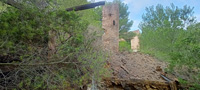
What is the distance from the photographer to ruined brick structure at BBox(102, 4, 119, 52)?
23.3 ft

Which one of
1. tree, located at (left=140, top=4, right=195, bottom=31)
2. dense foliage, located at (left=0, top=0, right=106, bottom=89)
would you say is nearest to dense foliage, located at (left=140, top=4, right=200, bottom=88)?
tree, located at (left=140, top=4, right=195, bottom=31)

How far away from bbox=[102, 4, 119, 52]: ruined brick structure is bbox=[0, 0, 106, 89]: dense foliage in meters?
4.12

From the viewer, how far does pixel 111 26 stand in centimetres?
726

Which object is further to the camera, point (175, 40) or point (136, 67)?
point (175, 40)

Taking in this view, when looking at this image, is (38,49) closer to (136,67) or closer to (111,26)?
(136,67)

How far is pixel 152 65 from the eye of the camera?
666 cm

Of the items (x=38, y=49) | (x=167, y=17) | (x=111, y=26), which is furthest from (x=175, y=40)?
(x=38, y=49)

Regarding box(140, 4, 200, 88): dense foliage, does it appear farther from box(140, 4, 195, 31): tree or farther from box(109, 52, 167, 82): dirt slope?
box(109, 52, 167, 82): dirt slope

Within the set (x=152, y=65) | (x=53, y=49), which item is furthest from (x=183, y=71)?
(x=53, y=49)

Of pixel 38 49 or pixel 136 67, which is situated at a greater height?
pixel 38 49

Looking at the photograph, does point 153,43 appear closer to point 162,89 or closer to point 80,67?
point 162,89

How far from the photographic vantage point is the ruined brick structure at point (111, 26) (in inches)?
280

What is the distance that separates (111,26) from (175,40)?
3.94 meters

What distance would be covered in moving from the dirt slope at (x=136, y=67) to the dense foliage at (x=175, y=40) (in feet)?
2.41
